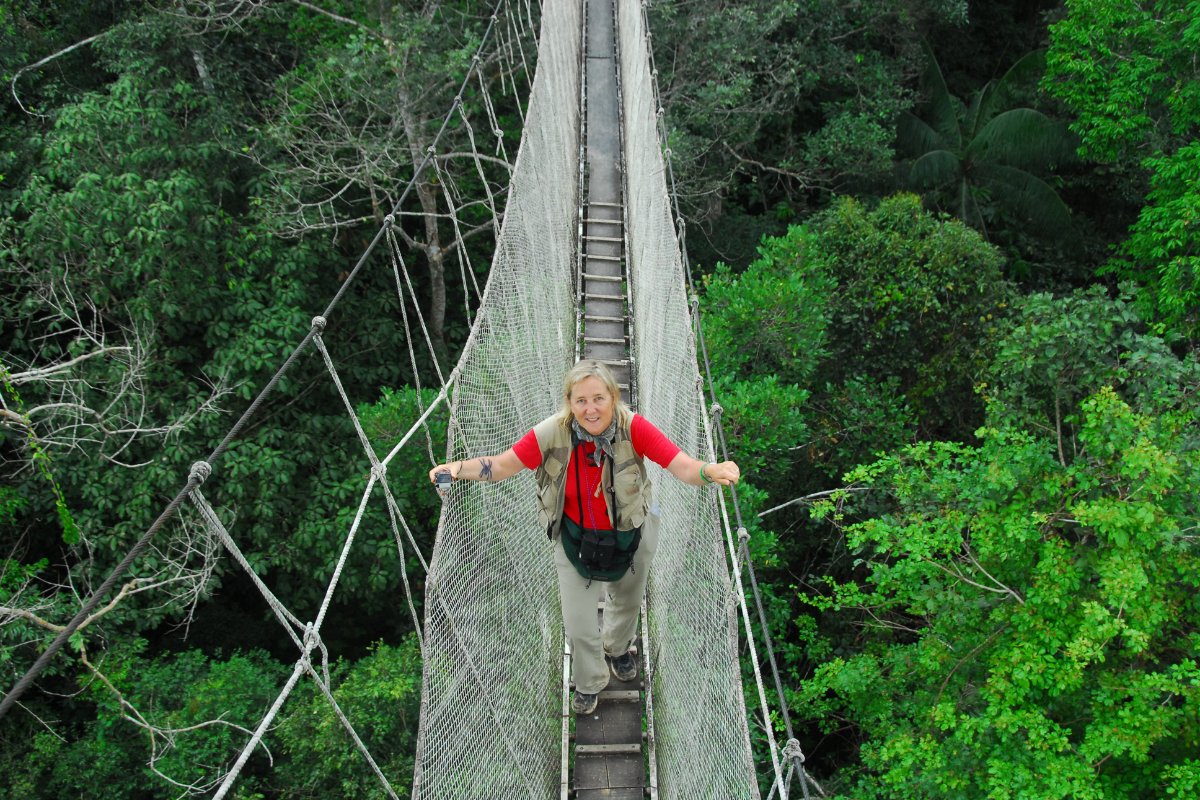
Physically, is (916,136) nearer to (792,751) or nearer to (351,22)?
(351,22)

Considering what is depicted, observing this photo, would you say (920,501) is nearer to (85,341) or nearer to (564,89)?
(564,89)

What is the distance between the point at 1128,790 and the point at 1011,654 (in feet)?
1.74

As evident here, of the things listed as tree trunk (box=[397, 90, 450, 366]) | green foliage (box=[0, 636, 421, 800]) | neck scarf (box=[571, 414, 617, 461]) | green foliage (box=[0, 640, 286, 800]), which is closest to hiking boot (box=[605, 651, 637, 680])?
neck scarf (box=[571, 414, 617, 461])

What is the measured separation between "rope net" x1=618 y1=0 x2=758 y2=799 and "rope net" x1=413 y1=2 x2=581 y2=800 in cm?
32

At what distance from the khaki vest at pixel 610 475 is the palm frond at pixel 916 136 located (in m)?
7.22

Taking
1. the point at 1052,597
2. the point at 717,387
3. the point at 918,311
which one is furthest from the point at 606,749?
the point at 918,311

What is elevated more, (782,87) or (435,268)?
(782,87)

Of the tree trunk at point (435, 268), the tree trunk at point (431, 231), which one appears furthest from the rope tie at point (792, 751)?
the tree trunk at point (435, 268)

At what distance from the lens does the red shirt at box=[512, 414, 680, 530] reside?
1.66m

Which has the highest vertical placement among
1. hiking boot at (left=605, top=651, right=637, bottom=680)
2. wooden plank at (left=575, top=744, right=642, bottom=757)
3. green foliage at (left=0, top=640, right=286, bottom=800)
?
hiking boot at (left=605, top=651, right=637, bottom=680)

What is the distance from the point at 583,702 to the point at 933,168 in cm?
685

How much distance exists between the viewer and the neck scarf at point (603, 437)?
1645 mm

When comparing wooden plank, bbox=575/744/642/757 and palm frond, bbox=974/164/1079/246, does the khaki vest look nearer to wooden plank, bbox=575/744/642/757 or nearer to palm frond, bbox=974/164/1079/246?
wooden plank, bbox=575/744/642/757

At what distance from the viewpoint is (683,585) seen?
7.07 feet
